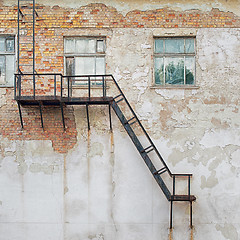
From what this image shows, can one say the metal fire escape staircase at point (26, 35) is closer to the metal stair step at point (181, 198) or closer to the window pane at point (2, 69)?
the window pane at point (2, 69)

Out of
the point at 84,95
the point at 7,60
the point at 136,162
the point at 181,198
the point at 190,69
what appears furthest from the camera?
the point at 7,60

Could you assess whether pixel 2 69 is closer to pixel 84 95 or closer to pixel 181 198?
pixel 84 95

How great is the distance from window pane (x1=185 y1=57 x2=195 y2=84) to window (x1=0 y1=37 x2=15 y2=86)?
15.4ft

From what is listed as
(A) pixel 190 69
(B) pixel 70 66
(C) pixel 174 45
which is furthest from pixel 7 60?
(A) pixel 190 69

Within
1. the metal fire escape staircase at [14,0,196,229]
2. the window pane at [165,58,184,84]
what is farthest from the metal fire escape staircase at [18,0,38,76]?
the window pane at [165,58,184,84]

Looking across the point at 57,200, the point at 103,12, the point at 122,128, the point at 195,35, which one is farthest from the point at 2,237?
the point at 195,35

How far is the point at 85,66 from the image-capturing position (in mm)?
9391

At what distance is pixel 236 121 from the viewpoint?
9.00m

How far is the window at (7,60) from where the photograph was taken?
9.37m

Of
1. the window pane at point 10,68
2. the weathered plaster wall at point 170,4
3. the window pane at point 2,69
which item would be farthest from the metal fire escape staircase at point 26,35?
the weathered plaster wall at point 170,4

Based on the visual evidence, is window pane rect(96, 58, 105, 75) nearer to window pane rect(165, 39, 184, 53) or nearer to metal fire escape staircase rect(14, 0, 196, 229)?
metal fire escape staircase rect(14, 0, 196, 229)

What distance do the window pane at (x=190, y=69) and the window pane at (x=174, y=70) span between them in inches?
5.2

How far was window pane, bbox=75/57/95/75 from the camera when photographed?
9367 mm

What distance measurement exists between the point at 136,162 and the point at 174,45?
330 centimetres
